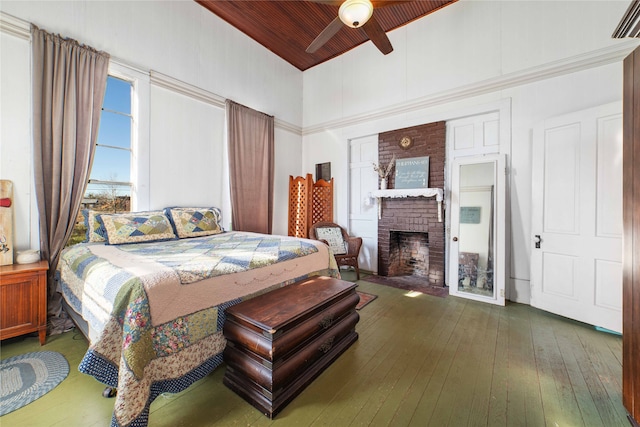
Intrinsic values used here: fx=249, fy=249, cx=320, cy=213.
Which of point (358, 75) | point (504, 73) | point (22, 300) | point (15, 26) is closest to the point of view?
point (22, 300)

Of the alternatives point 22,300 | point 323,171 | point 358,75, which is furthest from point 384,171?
point 22,300

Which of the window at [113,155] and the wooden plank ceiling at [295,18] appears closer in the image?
the window at [113,155]

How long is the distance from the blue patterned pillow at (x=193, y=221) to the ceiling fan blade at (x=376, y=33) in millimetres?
2842

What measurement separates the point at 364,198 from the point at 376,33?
2.48m

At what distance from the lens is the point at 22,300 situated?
196 cm

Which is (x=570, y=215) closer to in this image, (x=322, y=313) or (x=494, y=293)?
(x=494, y=293)

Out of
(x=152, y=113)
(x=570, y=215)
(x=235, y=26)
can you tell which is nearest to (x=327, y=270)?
(x=570, y=215)

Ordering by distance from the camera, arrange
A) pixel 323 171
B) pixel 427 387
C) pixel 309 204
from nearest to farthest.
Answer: pixel 427 387, pixel 309 204, pixel 323 171

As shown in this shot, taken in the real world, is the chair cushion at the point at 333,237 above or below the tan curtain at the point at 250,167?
below

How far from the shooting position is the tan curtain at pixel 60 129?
2.31 meters

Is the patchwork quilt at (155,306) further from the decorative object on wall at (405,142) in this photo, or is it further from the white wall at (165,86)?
the decorative object on wall at (405,142)

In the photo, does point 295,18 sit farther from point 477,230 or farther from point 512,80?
point 477,230

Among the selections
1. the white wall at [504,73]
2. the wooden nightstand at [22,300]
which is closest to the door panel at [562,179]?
the white wall at [504,73]

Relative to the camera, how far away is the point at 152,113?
3.17m
